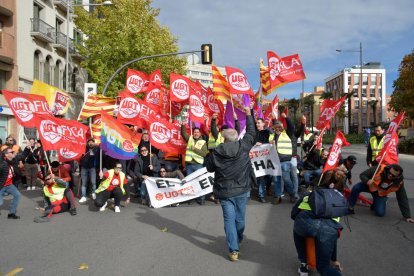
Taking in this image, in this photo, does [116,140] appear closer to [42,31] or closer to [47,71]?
[42,31]

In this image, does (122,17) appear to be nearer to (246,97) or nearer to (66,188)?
(246,97)

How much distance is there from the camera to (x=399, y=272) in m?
4.42

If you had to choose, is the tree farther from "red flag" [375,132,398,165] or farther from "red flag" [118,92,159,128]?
"red flag" [375,132,398,165]

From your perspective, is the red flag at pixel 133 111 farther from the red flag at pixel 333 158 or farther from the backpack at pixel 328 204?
the backpack at pixel 328 204

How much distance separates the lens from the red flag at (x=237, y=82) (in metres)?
10.1

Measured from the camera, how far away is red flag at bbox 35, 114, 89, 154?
869 cm

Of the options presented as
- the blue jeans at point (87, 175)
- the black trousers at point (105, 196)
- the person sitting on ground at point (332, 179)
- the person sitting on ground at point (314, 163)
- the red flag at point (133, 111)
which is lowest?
the black trousers at point (105, 196)

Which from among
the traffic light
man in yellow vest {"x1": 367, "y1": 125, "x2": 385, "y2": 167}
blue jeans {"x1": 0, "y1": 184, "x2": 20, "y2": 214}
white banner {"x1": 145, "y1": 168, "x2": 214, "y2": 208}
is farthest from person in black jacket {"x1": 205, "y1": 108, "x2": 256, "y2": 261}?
the traffic light

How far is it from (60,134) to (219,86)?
14.1 feet

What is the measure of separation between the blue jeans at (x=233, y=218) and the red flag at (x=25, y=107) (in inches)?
229

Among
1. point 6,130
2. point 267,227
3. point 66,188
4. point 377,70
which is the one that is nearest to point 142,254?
point 267,227

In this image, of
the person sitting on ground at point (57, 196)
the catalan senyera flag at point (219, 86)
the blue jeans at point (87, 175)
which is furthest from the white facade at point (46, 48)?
the person sitting on ground at point (57, 196)

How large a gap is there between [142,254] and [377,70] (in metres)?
96.3

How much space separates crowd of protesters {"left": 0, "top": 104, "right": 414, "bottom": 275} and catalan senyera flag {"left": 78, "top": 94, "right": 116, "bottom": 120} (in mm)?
1583
